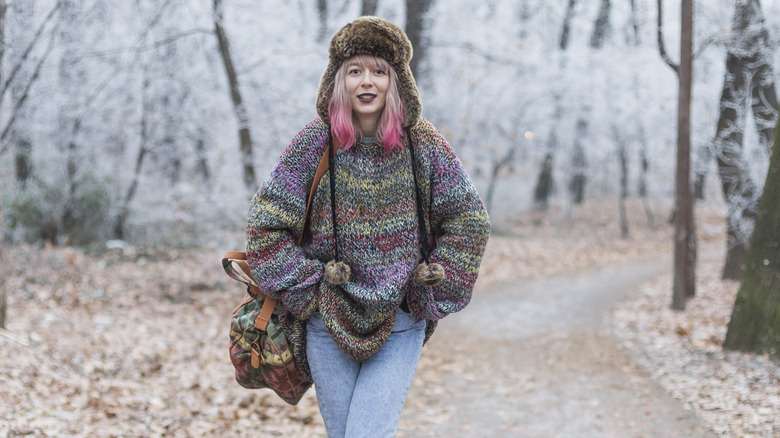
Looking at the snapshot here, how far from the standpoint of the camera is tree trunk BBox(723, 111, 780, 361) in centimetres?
517

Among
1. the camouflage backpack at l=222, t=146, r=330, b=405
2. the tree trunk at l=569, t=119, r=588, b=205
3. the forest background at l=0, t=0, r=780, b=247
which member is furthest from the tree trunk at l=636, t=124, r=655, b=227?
the camouflage backpack at l=222, t=146, r=330, b=405

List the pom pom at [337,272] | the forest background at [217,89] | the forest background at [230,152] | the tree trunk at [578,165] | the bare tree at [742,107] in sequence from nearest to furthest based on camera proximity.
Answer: the pom pom at [337,272], the forest background at [230,152], the bare tree at [742,107], the forest background at [217,89], the tree trunk at [578,165]

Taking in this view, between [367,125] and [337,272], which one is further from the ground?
[367,125]

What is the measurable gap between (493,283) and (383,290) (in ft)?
31.2

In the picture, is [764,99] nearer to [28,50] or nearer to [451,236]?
[451,236]

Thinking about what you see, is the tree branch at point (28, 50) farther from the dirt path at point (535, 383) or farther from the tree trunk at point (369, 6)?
the dirt path at point (535, 383)

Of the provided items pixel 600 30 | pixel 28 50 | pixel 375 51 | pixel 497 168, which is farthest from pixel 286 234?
pixel 600 30

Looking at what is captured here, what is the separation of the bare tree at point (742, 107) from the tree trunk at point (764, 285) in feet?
13.2

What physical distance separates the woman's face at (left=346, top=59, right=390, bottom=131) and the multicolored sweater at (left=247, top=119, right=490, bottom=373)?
0.12 metres

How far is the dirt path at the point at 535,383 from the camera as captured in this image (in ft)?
15.3

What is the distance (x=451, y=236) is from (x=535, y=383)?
3.96 meters

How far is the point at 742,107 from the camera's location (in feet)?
30.1

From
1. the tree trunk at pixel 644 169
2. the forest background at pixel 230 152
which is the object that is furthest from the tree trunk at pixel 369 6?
the tree trunk at pixel 644 169

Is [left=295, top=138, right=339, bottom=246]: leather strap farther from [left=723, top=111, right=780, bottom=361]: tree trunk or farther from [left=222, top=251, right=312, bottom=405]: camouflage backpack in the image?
[left=723, top=111, right=780, bottom=361]: tree trunk
